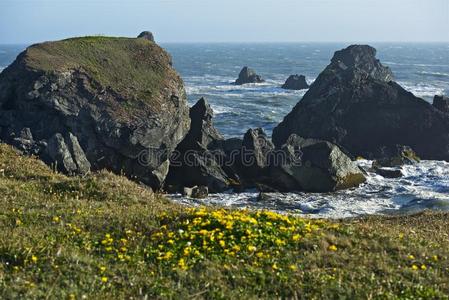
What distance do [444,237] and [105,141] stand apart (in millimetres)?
25323

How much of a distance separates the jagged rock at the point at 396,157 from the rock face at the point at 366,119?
2.94ft

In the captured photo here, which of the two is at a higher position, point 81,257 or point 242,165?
point 81,257

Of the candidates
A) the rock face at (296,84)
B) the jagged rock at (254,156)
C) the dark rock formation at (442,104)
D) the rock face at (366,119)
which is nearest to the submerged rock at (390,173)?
the rock face at (366,119)

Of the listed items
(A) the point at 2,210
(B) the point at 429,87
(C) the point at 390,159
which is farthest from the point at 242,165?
(B) the point at 429,87

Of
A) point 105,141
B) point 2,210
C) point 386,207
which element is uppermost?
point 2,210

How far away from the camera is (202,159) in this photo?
37688 mm

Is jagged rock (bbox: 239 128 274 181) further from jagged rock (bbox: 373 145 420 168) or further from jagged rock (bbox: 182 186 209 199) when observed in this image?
jagged rock (bbox: 373 145 420 168)

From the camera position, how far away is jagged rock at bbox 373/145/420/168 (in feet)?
145

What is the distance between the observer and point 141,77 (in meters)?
40.0

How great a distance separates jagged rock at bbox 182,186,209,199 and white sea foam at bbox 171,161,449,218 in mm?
578

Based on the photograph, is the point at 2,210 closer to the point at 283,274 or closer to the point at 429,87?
the point at 283,274

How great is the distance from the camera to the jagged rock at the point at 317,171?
1448 inches

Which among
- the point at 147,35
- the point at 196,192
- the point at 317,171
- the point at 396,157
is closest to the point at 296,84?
the point at 147,35

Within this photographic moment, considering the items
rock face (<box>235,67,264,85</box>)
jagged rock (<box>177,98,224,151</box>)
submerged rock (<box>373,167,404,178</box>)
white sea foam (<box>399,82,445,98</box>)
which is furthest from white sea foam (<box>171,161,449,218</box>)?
rock face (<box>235,67,264,85</box>)
